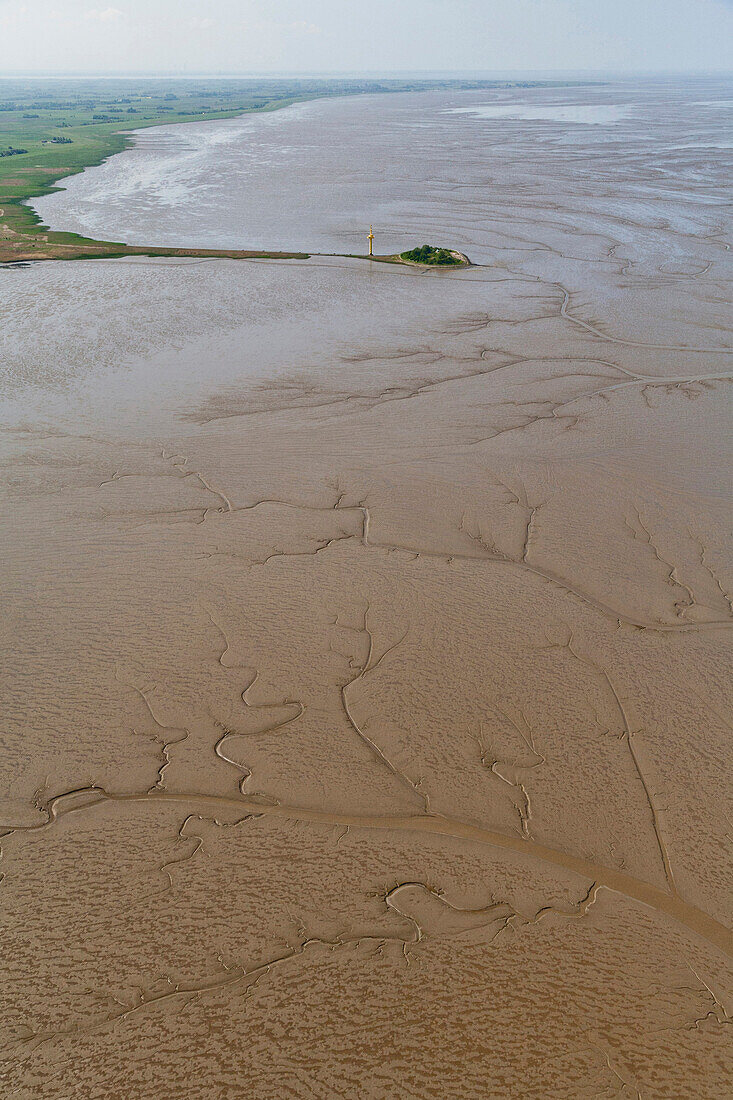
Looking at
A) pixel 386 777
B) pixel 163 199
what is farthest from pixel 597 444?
pixel 163 199

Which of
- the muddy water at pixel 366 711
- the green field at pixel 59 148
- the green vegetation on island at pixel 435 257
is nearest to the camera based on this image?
the muddy water at pixel 366 711

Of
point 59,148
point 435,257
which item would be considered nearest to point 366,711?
point 435,257

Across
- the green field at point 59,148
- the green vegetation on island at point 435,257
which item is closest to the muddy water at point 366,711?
the green vegetation on island at point 435,257

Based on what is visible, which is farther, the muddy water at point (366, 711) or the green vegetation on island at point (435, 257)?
the green vegetation on island at point (435, 257)

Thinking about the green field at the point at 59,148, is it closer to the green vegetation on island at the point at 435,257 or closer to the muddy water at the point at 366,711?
the green vegetation on island at the point at 435,257

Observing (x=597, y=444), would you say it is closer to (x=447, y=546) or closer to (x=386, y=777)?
(x=447, y=546)

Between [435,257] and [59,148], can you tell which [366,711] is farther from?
[59,148]
